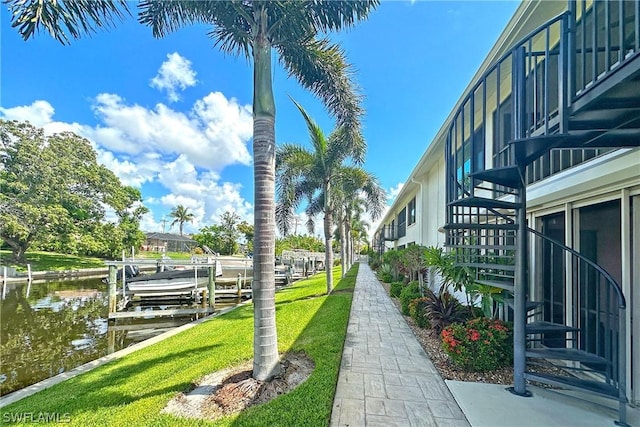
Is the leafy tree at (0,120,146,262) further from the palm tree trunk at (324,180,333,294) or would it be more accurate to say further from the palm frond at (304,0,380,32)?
the palm frond at (304,0,380,32)

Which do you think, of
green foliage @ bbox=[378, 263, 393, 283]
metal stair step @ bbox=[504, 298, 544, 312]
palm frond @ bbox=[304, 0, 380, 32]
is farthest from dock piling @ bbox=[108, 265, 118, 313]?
green foliage @ bbox=[378, 263, 393, 283]

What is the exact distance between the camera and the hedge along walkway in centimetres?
324

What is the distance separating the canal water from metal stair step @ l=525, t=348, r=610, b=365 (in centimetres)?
915

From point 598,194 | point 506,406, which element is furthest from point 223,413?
point 598,194

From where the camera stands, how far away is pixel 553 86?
4.75m

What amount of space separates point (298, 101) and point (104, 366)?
7670mm

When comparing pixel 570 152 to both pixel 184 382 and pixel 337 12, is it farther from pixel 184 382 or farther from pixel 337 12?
pixel 184 382

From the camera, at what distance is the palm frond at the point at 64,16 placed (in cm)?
363

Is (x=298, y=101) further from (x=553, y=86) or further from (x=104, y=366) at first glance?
(x=104, y=366)

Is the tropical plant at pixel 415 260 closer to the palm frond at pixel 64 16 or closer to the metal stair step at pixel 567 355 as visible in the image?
the metal stair step at pixel 567 355

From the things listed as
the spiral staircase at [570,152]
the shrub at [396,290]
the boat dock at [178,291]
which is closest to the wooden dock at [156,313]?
the boat dock at [178,291]

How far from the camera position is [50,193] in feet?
84.5

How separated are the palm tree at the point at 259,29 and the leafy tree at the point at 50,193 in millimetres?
27288

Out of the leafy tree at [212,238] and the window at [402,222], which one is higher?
the window at [402,222]
